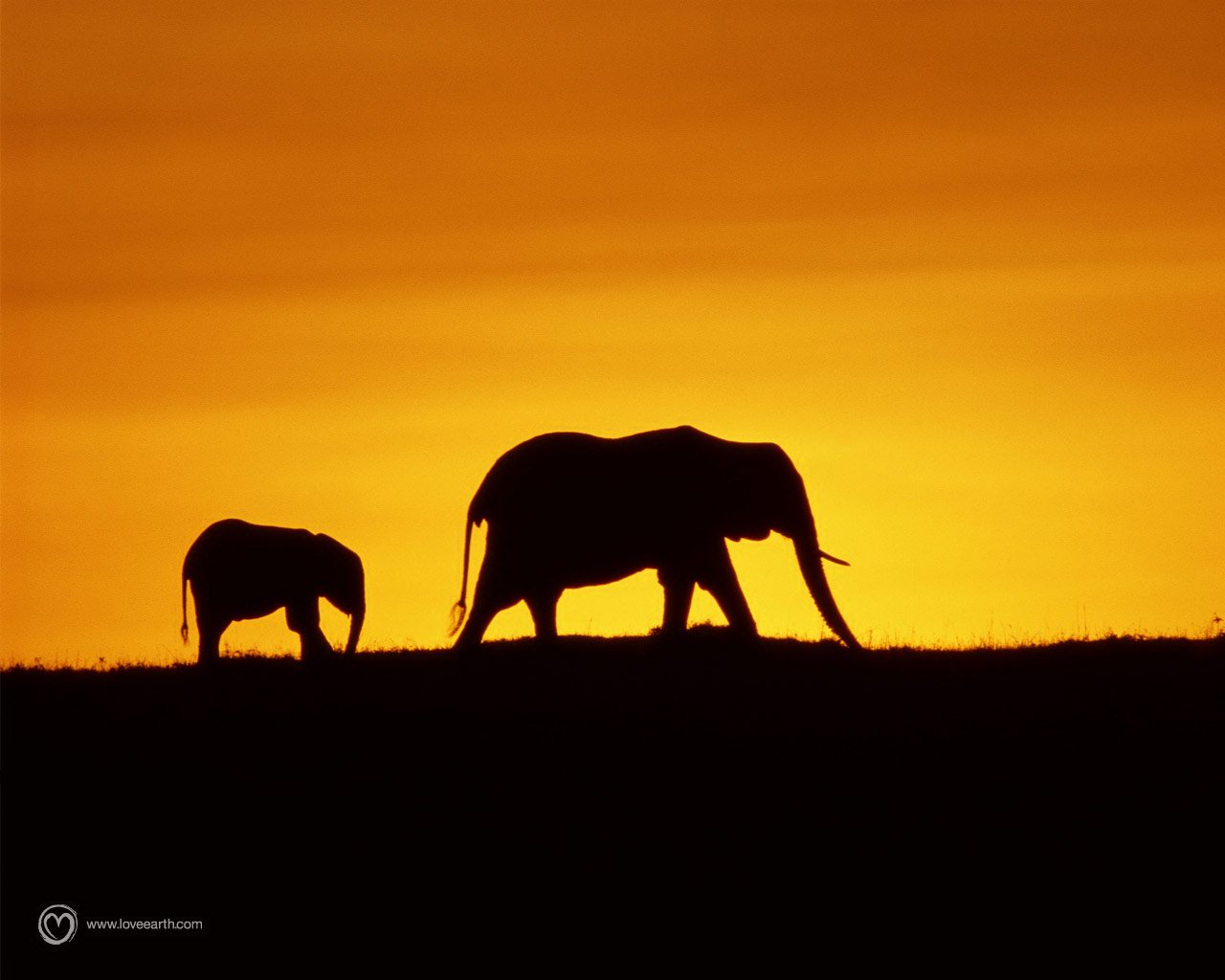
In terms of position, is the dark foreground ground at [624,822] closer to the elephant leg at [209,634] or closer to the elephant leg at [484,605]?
the elephant leg at [484,605]

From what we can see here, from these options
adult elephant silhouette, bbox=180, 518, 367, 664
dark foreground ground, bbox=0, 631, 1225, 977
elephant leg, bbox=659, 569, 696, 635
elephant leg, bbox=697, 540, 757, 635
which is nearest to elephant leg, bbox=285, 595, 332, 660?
adult elephant silhouette, bbox=180, 518, 367, 664

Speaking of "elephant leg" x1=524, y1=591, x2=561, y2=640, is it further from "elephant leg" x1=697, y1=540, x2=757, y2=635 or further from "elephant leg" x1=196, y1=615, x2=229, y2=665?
"elephant leg" x1=196, y1=615, x2=229, y2=665

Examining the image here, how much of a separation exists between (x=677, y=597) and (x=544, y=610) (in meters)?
1.57

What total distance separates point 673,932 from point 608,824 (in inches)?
70.3

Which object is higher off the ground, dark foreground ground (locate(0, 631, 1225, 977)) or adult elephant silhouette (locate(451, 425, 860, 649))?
adult elephant silhouette (locate(451, 425, 860, 649))

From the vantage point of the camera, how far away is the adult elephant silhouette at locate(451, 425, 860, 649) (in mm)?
25547

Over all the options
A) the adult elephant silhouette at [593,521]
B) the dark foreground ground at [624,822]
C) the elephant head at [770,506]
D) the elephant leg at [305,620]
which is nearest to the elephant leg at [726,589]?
the adult elephant silhouette at [593,521]

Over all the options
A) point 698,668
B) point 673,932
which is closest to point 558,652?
point 698,668

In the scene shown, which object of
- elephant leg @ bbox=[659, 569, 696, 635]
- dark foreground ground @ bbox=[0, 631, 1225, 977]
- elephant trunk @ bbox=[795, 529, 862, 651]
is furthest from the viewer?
elephant trunk @ bbox=[795, 529, 862, 651]

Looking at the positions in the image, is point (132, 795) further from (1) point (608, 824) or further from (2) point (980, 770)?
(2) point (980, 770)

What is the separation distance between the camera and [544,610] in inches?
1003

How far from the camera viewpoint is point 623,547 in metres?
25.7

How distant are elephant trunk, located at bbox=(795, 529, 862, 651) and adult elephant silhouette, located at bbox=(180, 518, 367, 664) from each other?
19.7 ft

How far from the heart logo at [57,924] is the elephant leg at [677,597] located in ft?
36.4
